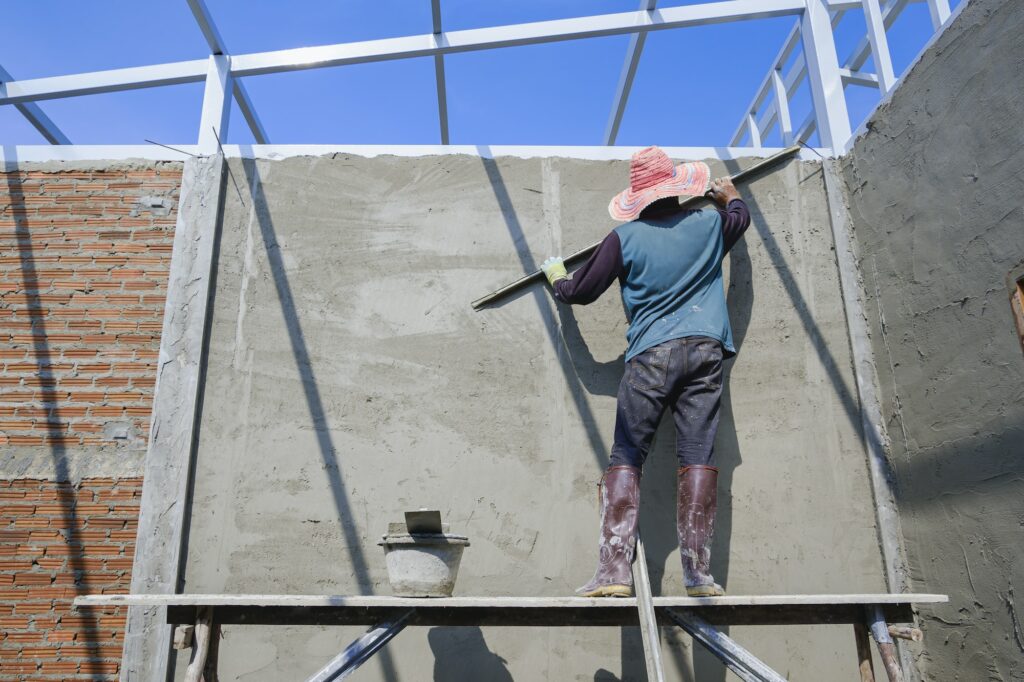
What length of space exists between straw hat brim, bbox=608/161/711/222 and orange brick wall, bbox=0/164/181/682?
2.09m

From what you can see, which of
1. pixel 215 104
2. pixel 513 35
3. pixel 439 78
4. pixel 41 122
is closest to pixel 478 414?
pixel 215 104

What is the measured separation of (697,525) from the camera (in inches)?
109

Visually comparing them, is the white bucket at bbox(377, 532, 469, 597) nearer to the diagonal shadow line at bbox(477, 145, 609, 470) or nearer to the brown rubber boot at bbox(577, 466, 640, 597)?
the brown rubber boot at bbox(577, 466, 640, 597)

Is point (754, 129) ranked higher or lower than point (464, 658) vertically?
higher

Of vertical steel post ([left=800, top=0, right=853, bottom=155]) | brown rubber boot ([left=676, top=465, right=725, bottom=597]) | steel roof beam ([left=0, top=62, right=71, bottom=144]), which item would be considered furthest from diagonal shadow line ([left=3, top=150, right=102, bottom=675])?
vertical steel post ([left=800, top=0, right=853, bottom=155])

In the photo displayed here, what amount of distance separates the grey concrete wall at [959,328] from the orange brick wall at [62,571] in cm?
320

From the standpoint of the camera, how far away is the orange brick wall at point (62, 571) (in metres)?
3.22

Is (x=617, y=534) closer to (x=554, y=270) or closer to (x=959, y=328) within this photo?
(x=554, y=270)

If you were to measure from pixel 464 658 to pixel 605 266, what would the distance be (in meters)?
1.66

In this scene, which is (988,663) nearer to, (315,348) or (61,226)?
(315,348)

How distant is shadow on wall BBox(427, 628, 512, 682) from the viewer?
3.17 m

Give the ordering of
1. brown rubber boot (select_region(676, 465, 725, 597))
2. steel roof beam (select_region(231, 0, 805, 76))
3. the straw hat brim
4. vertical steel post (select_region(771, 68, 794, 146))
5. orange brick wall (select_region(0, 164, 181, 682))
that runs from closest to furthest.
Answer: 1. brown rubber boot (select_region(676, 465, 725, 597))
2. orange brick wall (select_region(0, 164, 181, 682))
3. the straw hat brim
4. steel roof beam (select_region(231, 0, 805, 76))
5. vertical steel post (select_region(771, 68, 794, 146))

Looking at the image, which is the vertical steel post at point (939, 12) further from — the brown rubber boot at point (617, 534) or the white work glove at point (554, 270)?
the brown rubber boot at point (617, 534)

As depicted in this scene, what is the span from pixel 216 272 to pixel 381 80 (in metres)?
2.17
